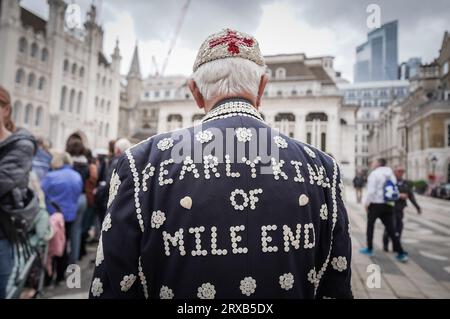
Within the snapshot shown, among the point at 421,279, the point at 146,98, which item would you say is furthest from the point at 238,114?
the point at 146,98

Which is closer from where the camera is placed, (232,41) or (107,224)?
(107,224)

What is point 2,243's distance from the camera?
2357 mm

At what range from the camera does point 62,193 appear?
3963 mm

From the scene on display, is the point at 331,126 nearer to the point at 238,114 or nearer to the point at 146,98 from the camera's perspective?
the point at 238,114

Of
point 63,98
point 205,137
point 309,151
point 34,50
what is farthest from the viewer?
point 63,98

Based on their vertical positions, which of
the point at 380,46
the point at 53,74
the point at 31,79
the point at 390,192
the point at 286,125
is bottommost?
the point at 390,192

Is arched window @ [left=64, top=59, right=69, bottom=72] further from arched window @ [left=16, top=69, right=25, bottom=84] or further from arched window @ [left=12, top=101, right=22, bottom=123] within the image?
arched window @ [left=12, top=101, right=22, bottom=123]

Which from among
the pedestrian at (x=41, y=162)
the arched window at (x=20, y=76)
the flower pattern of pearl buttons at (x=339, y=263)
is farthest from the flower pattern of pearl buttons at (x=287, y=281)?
the arched window at (x=20, y=76)

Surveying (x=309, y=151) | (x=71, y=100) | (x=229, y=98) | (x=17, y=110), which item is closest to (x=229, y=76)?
(x=229, y=98)

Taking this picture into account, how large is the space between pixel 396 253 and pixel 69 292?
6.10m

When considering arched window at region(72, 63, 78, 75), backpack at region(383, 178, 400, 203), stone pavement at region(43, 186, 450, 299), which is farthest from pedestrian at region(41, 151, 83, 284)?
arched window at region(72, 63, 78, 75)

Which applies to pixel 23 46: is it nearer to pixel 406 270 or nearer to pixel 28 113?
pixel 28 113

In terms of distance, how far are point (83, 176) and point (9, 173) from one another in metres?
3.04

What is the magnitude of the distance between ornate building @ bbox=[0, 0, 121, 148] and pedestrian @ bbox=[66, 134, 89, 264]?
2446 cm
